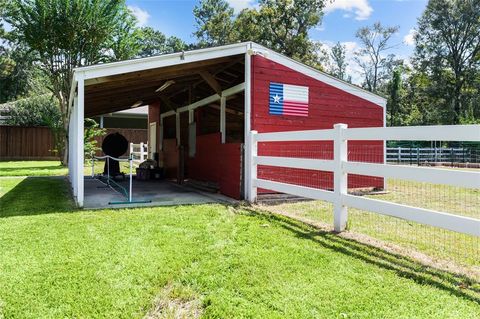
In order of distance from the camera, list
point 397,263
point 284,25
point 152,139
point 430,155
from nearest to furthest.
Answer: point 397,263 < point 152,139 < point 430,155 < point 284,25

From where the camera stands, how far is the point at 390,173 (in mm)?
3842

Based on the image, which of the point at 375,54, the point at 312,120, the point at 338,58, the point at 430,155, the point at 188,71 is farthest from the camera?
the point at 338,58

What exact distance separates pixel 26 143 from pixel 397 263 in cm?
2163

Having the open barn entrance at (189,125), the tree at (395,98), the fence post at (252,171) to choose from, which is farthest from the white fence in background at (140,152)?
the tree at (395,98)

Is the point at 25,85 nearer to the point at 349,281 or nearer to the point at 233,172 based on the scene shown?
the point at 233,172

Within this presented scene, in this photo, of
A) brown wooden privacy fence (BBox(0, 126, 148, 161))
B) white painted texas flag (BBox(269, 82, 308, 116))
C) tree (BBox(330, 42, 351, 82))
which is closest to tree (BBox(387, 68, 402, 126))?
tree (BBox(330, 42, 351, 82))

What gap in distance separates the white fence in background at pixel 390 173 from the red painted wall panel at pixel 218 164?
5.09ft

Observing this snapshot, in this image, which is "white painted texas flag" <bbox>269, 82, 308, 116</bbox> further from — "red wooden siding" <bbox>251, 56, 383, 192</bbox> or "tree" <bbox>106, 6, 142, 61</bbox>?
"tree" <bbox>106, 6, 142, 61</bbox>

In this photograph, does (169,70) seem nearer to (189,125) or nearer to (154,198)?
(154,198)

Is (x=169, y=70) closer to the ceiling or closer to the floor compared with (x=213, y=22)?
closer to the floor

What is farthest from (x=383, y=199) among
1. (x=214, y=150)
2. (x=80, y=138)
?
(x=80, y=138)

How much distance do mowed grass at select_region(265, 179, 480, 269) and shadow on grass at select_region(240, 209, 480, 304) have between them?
426mm

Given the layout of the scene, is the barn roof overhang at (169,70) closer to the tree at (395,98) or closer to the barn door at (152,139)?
the barn door at (152,139)

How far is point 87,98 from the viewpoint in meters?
9.38
